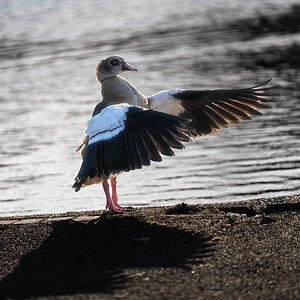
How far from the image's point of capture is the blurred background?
34.2ft

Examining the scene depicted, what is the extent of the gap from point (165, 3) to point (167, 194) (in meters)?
32.0

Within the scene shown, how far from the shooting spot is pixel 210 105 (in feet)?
29.3

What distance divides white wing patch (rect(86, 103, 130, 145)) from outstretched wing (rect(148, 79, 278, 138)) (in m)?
1.44

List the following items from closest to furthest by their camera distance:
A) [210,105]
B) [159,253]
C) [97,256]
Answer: [159,253]
[97,256]
[210,105]

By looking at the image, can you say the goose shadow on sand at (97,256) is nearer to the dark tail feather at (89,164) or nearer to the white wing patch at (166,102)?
the dark tail feather at (89,164)

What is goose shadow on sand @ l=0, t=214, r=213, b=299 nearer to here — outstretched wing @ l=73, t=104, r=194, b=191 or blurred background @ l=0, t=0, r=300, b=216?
outstretched wing @ l=73, t=104, r=194, b=191

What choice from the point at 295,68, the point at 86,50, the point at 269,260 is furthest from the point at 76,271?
the point at 86,50

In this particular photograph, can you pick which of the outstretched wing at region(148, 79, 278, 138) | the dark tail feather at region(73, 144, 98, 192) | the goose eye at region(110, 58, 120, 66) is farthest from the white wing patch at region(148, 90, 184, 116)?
the dark tail feather at region(73, 144, 98, 192)

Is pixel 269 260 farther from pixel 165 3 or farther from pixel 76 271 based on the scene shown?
pixel 165 3

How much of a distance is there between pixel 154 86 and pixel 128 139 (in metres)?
10.7

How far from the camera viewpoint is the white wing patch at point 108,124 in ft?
23.8

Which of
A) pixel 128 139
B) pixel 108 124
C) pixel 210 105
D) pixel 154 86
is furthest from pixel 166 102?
pixel 154 86

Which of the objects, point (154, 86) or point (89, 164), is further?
point (154, 86)

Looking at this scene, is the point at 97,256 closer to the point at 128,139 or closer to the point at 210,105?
the point at 128,139
